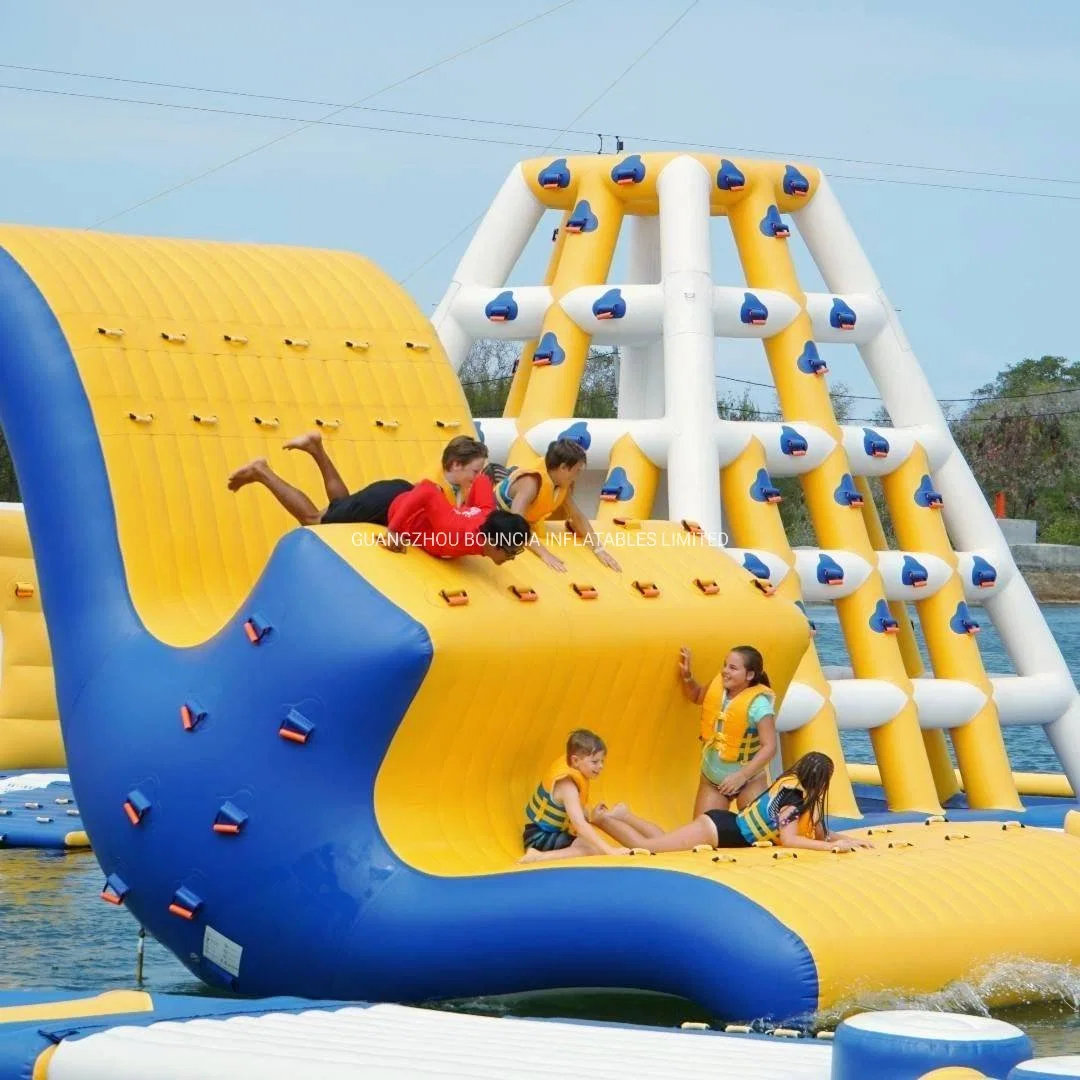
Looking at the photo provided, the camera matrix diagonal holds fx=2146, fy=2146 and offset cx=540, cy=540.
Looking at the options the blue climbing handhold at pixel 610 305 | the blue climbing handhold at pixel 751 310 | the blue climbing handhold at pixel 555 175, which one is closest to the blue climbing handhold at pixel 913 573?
the blue climbing handhold at pixel 751 310

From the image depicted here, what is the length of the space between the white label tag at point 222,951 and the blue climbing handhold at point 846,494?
4798 millimetres

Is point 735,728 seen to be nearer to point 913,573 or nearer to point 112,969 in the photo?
point 112,969

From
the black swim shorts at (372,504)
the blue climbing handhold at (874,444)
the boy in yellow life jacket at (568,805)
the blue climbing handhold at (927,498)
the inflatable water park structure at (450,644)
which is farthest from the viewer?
the blue climbing handhold at (927,498)

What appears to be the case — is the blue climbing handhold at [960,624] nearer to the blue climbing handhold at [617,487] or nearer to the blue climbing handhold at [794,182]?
the blue climbing handhold at [617,487]

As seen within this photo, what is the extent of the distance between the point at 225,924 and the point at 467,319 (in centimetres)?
482

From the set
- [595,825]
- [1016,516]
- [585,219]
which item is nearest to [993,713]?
[585,219]

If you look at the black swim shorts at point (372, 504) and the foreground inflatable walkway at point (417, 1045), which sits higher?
the black swim shorts at point (372, 504)

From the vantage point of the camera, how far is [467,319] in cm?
1090

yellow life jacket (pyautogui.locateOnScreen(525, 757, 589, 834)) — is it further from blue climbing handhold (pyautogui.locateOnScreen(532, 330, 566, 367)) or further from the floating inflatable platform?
blue climbing handhold (pyautogui.locateOnScreen(532, 330, 566, 367))

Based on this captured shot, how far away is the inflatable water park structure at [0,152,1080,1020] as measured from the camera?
631cm

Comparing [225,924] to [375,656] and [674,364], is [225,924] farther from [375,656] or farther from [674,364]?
[674,364]

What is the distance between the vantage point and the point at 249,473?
7.46 metres

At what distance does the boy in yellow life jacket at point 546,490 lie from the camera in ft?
24.1

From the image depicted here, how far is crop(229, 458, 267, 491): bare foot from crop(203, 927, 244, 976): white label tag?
5.22 feet
